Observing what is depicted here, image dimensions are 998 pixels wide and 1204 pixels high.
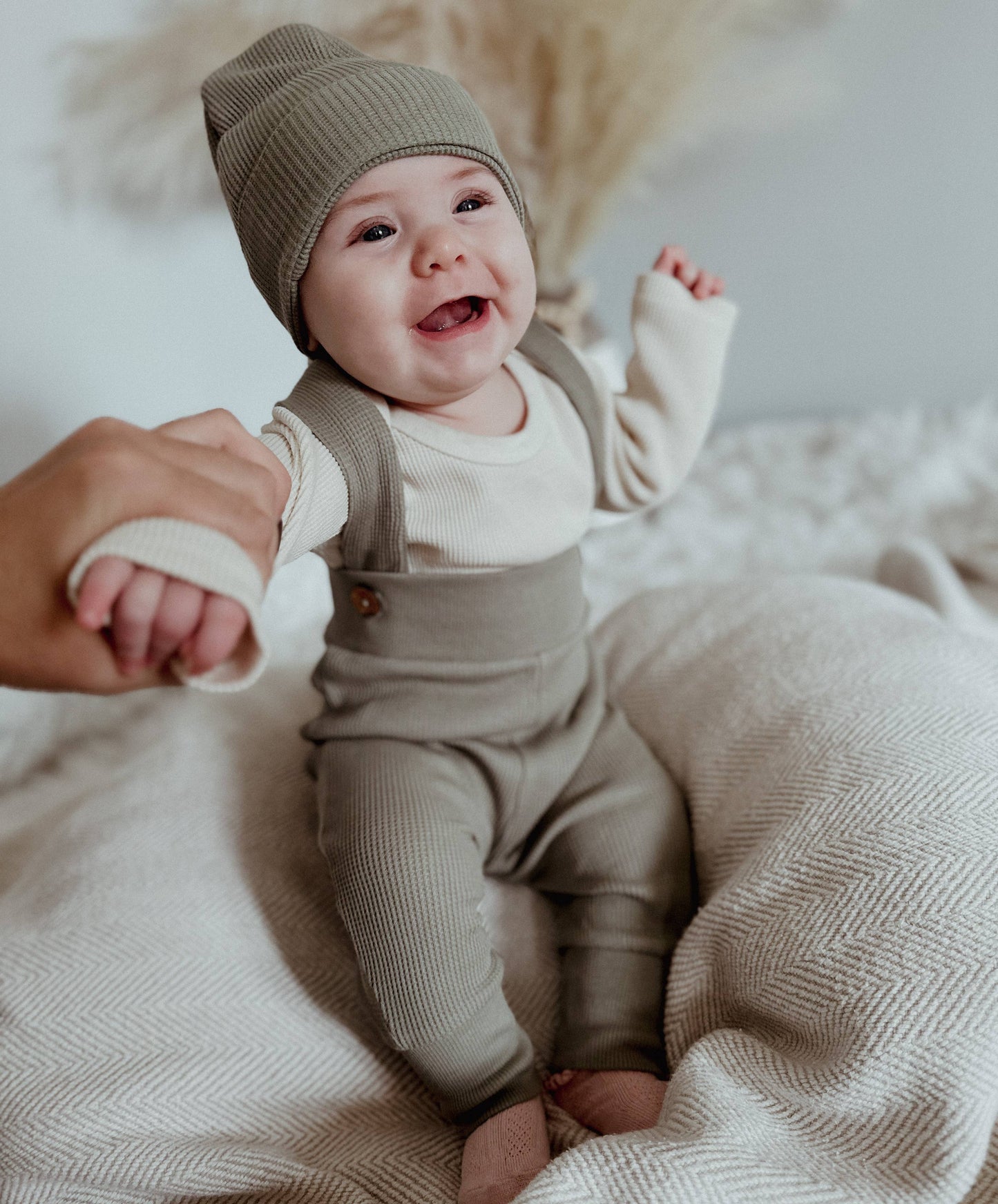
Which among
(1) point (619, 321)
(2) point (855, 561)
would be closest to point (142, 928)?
(2) point (855, 561)

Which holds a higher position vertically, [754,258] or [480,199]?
[480,199]

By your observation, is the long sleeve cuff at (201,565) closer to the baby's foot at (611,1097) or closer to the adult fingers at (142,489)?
the adult fingers at (142,489)

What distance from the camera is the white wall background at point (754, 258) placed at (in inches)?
36.2

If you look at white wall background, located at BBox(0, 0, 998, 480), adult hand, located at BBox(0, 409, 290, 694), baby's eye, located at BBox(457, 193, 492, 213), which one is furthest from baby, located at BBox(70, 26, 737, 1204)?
white wall background, located at BBox(0, 0, 998, 480)

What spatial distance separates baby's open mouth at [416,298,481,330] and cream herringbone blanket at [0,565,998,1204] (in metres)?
0.35

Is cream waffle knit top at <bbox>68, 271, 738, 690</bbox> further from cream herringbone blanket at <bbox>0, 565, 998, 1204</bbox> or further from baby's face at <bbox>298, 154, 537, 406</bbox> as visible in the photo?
cream herringbone blanket at <bbox>0, 565, 998, 1204</bbox>

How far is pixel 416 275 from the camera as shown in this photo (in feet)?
1.92

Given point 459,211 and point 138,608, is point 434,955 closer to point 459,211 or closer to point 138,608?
point 138,608

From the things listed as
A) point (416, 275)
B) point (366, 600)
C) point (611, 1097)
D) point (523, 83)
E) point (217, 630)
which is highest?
point (523, 83)

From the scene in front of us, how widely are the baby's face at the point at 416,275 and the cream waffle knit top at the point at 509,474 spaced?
0.04 metres

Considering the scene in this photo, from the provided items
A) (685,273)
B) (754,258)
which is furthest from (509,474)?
(754,258)

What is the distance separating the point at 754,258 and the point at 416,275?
1025 mm

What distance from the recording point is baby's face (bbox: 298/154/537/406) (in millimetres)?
583

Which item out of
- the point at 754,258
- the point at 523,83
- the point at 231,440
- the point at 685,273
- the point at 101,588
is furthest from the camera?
the point at 754,258
